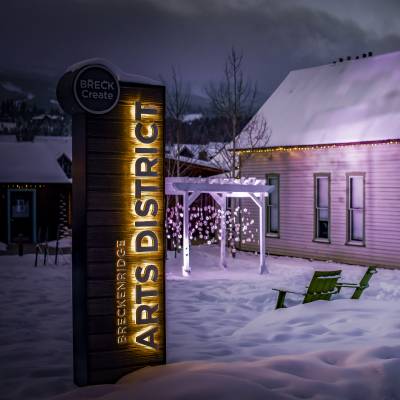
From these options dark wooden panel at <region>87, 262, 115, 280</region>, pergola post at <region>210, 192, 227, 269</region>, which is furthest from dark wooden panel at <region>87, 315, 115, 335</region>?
pergola post at <region>210, 192, 227, 269</region>

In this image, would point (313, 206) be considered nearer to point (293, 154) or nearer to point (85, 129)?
point (293, 154)

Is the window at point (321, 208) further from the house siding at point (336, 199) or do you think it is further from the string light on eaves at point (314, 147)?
the string light on eaves at point (314, 147)

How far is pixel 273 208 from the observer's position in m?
22.2

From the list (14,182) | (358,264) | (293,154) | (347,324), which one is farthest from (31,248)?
(347,324)

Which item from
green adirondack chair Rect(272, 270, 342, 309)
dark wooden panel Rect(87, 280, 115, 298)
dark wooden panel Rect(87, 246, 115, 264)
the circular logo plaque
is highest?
the circular logo plaque

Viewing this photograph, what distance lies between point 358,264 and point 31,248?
39.9ft

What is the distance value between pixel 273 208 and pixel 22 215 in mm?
10856

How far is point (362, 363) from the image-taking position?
22.2ft

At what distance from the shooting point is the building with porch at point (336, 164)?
18.4m

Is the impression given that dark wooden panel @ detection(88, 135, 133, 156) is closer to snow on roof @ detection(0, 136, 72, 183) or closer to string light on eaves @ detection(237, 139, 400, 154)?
string light on eaves @ detection(237, 139, 400, 154)

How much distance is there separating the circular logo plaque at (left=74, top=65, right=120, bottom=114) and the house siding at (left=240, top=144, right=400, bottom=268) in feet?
42.7

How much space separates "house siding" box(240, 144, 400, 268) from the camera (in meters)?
18.2

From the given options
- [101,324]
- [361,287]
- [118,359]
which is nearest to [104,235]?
[101,324]

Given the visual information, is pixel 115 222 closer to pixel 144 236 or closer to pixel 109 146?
pixel 144 236
